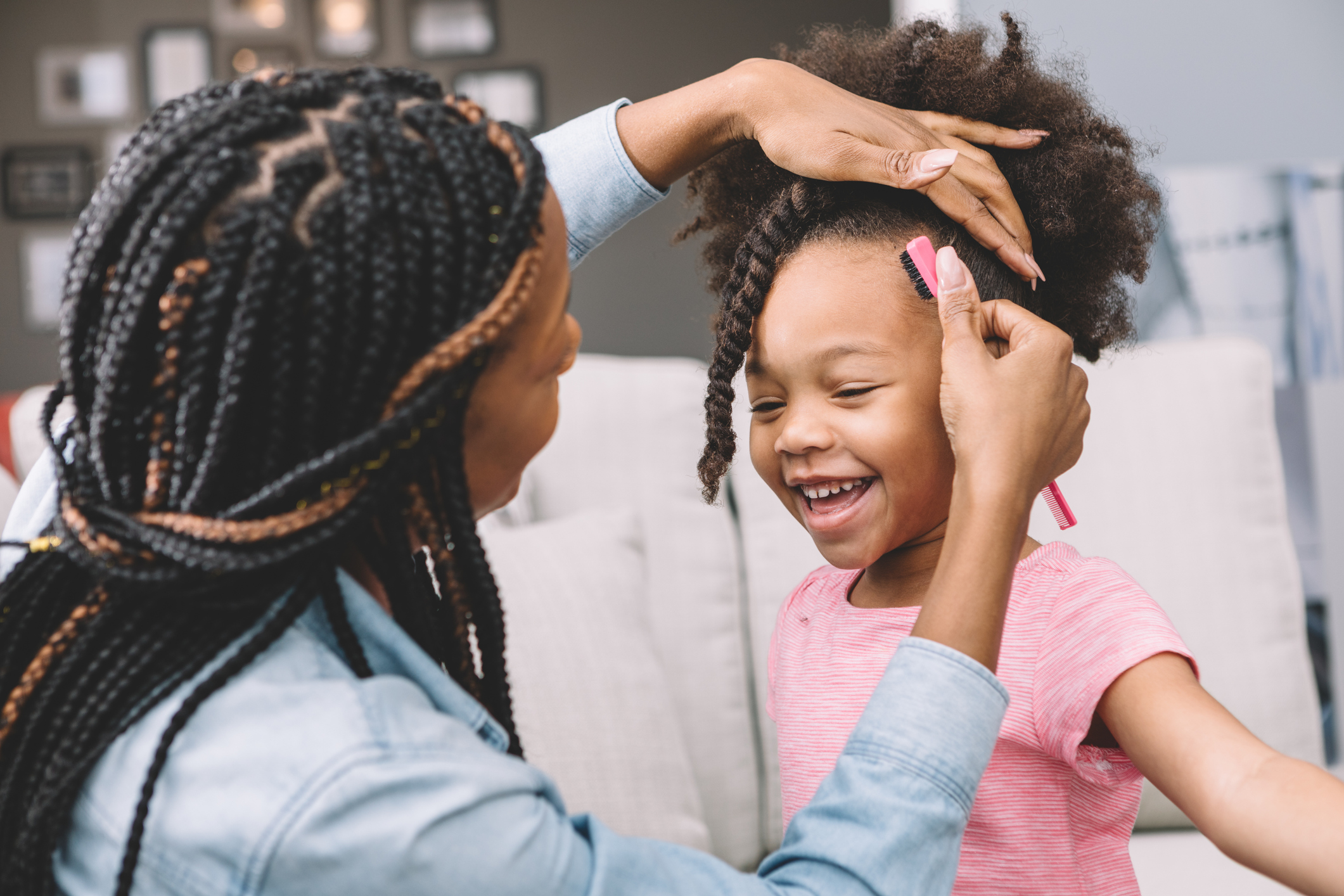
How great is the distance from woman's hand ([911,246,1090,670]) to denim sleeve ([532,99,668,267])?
0.97 ft

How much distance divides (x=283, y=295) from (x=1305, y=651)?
163 centimetres

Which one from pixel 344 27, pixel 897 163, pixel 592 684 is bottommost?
pixel 592 684

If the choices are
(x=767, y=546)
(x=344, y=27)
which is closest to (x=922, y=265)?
(x=767, y=546)

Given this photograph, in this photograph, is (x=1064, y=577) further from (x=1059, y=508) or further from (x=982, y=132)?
(x=982, y=132)

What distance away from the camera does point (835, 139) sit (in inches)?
31.7

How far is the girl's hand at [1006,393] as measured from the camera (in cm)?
67

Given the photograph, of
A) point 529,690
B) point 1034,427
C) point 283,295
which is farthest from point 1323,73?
point 283,295

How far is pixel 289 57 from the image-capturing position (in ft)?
8.02

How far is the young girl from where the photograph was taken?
73cm

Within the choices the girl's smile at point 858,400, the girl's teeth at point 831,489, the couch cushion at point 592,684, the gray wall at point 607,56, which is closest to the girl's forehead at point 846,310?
the girl's smile at point 858,400

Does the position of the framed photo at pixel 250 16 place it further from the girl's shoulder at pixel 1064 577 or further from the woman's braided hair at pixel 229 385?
the girl's shoulder at pixel 1064 577

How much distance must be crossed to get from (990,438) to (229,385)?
18.4 inches

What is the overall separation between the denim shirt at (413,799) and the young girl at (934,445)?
0.49 ft

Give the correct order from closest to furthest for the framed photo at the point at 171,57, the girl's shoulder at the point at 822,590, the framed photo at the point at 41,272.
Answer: the girl's shoulder at the point at 822,590 → the framed photo at the point at 41,272 → the framed photo at the point at 171,57
